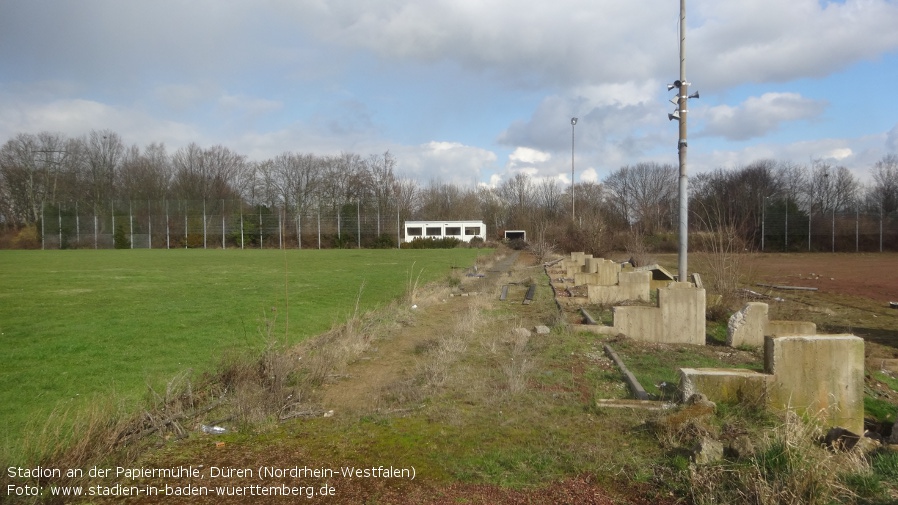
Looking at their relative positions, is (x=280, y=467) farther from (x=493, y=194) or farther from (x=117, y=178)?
(x=493, y=194)

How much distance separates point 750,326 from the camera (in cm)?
940

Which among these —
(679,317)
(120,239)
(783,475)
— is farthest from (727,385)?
(120,239)

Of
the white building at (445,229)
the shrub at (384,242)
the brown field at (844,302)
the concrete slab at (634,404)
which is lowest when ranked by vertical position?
the brown field at (844,302)

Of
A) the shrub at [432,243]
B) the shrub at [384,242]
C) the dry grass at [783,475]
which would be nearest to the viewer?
the dry grass at [783,475]

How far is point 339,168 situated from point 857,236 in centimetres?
6015

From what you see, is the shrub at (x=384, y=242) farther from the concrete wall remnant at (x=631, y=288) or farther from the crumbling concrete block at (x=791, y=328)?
the crumbling concrete block at (x=791, y=328)

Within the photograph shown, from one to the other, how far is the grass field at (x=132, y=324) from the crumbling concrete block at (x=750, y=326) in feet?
22.8

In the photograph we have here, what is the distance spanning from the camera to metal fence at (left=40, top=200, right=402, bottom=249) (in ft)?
221

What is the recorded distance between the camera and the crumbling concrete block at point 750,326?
9.36 meters

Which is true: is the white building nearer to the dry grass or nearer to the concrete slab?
the concrete slab

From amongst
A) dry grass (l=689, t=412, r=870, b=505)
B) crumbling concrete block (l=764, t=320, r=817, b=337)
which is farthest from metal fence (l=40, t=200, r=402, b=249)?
dry grass (l=689, t=412, r=870, b=505)

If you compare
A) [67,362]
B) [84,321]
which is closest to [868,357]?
[67,362]

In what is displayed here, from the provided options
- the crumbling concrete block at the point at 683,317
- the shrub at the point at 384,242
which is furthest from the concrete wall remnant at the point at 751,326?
the shrub at the point at 384,242

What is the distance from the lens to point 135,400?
657 centimetres
